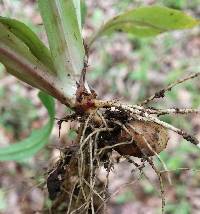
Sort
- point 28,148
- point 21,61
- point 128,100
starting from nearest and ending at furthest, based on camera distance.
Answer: point 21,61, point 28,148, point 128,100

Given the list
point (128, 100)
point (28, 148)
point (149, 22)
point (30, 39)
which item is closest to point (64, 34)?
point (30, 39)

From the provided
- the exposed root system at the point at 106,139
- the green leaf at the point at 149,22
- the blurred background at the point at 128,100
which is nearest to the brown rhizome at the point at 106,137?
the exposed root system at the point at 106,139

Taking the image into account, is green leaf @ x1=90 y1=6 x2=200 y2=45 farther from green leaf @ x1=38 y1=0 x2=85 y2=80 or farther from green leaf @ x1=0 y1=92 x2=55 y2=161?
green leaf @ x1=0 y1=92 x2=55 y2=161

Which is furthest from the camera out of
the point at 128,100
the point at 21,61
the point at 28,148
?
the point at 128,100

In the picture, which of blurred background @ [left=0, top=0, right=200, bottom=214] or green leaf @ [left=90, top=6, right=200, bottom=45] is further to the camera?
blurred background @ [left=0, top=0, right=200, bottom=214]

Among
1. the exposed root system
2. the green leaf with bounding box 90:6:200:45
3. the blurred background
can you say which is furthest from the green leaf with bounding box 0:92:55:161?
the blurred background

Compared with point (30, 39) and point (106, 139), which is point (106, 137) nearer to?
point (106, 139)

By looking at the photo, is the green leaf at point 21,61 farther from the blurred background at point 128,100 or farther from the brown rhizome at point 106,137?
the blurred background at point 128,100
